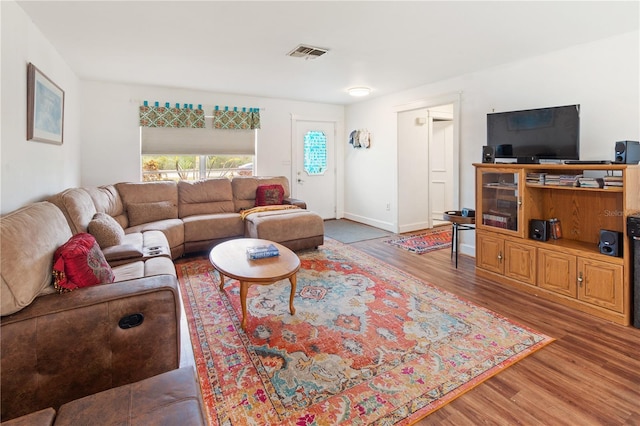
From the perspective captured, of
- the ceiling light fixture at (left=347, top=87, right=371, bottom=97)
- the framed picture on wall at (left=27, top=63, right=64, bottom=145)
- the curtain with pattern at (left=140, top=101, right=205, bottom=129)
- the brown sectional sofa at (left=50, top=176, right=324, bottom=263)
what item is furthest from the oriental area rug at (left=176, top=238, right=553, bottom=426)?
the ceiling light fixture at (left=347, top=87, right=371, bottom=97)

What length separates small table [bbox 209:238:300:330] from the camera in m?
2.39

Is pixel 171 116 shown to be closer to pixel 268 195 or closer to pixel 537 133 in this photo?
pixel 268 195

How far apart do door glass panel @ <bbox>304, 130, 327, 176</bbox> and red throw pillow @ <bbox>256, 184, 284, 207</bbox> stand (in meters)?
1.56

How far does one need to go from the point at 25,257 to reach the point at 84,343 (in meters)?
0.50

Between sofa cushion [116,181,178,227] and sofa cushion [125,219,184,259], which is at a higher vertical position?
sofa cushion [116,181,178,227]

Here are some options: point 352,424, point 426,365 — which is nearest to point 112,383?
point 352,424

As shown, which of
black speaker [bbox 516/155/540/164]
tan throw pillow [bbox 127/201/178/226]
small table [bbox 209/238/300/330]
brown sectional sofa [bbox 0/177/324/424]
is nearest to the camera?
brown sectional sofa [bbox 0/177/324/424]

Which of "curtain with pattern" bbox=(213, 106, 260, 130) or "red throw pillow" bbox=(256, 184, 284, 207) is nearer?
"red throw pillow" bbox=(256, 184, 284, 207)

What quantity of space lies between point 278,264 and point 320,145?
4353 millimetres

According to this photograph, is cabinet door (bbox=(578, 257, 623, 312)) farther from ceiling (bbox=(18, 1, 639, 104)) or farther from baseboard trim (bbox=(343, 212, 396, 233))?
baseboard trim (bbox=(343, 212, 396, 233))

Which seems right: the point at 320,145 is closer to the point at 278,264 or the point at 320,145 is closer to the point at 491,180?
the point at 491,180

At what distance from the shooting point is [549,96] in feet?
11.1

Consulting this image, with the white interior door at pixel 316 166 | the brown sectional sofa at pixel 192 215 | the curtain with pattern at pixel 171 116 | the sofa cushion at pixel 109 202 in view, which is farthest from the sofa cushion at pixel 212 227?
the white interior door at pixel 316 166

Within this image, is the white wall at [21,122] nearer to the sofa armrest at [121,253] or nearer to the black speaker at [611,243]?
the sofa armrest at [121,253]
